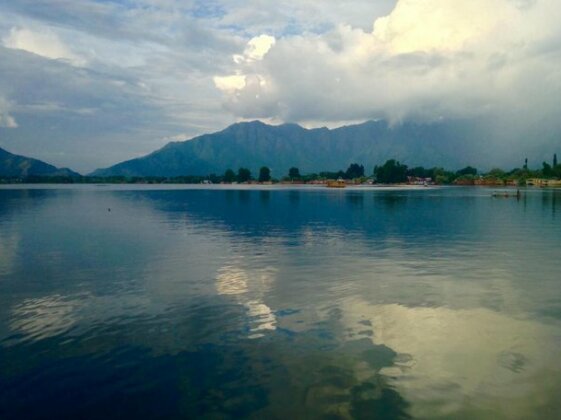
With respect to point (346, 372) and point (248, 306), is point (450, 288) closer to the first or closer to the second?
point (248, 306)

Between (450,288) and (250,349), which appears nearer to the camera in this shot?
(250,349)

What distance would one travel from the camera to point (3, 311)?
2759 centimetres

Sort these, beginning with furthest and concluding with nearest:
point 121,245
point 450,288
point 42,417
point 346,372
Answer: point 121,245
point 450,288
point 346,372
point 42,417

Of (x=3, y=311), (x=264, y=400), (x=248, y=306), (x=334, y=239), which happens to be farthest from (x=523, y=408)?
(x=334, y=239)

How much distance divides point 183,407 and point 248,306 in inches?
485

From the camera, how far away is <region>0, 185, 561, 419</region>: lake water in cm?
1686

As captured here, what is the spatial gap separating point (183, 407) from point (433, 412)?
8983mm

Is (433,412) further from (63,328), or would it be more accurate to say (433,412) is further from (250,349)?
(63,328)

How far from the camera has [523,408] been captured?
16219 mm

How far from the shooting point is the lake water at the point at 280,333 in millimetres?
16859

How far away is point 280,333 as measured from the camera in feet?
77.3

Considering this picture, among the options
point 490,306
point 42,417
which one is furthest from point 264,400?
point 490,306

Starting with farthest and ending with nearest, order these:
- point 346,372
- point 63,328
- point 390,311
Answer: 1. point 390,311
2. point 63,328
3. point 346,372

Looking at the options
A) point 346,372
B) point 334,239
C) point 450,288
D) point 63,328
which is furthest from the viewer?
point 334,239
